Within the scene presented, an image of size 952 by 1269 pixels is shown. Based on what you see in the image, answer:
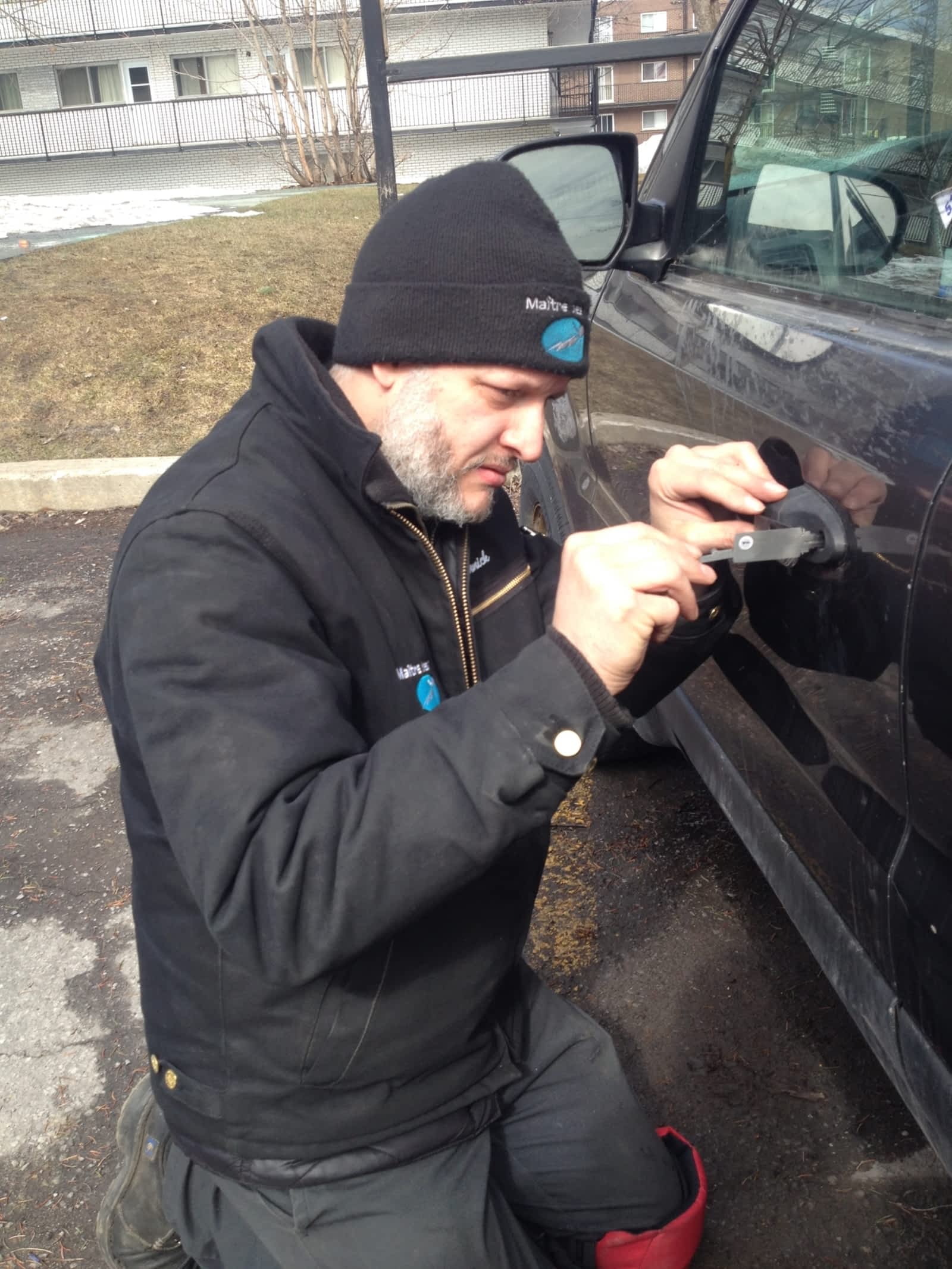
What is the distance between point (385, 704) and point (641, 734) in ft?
4.26

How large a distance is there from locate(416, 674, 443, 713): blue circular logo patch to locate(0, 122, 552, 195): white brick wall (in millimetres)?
26501

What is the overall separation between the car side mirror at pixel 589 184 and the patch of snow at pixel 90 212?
11.2 meters

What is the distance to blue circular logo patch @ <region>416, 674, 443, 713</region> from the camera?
166 cm

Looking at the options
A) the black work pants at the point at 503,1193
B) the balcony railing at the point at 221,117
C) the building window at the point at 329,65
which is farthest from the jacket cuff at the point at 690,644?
the building window at the point at 329,65

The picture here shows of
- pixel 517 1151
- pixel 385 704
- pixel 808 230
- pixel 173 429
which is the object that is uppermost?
pixel 808 230

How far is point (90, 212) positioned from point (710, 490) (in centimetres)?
1428

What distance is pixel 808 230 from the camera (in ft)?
6.81

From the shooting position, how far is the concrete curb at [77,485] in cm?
662

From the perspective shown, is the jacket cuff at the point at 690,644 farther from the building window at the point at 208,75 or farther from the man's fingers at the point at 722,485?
the building window at the point at 208,75

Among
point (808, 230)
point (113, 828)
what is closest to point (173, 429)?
point (113, 828)

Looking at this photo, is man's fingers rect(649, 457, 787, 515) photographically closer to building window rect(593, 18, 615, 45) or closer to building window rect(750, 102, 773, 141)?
building window rect(750, 102, 773, 141)

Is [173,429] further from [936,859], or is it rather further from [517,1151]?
[936,859]

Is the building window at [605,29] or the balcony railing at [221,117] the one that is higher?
the building window at [605,29]

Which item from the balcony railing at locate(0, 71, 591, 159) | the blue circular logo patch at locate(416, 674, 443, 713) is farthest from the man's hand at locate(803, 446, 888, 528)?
the balcony railing at locate(0, 71, 591, 159)
